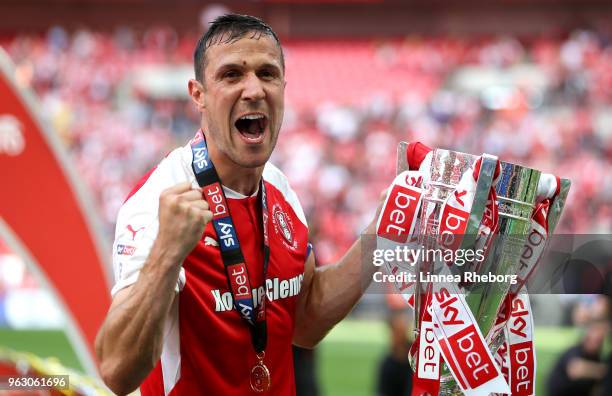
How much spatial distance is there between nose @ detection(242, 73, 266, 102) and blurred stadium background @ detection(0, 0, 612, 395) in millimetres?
14474

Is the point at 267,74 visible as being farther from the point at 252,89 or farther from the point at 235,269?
the point at 235,269

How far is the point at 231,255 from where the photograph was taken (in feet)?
8.76

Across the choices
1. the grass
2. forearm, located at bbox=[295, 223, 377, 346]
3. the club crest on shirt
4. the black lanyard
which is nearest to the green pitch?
the grass

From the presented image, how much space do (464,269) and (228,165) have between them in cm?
75

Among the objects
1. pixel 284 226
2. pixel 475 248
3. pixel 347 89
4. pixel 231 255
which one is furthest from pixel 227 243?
pixel 347 89

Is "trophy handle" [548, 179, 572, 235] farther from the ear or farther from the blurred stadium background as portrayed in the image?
the blurred stadium background

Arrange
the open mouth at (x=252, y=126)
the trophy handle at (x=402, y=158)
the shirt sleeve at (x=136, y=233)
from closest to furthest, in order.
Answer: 1. the shirt sleeve at (x=136, y=233)
2. the open mouth at (x=252, y=126)
3. the trophy handle at (x=402, y=158)

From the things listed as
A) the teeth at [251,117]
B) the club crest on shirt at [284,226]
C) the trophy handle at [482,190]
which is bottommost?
the club crest on shirt at [284,226]

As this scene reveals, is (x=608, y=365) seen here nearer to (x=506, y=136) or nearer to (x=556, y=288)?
(x=556, y=288)

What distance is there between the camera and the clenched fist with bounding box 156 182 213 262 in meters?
2.29

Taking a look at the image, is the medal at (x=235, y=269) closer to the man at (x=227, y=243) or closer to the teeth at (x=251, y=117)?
the man at (x=227, y=243)

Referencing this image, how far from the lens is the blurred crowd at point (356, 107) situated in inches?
789

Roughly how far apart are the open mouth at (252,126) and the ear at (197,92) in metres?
0.12

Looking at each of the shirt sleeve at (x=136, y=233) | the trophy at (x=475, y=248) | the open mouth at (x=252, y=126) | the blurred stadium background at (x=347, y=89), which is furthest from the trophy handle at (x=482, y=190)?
the blurred stadium background at (x=347, y=89)
